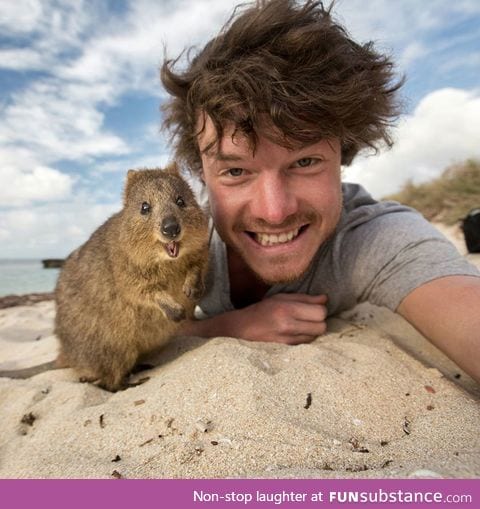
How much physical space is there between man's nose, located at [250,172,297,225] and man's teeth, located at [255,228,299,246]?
0.71 feet

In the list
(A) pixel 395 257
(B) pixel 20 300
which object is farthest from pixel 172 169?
(B) pixel 20 300

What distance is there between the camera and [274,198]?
308 centimetres

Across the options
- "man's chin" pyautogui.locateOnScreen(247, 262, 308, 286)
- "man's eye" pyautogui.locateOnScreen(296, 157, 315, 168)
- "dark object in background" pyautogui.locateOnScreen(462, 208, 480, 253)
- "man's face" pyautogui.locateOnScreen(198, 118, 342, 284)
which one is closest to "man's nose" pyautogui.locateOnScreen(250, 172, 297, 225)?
"man's face" pyautogui.locateOnScreen(198, 118, 342, 284)

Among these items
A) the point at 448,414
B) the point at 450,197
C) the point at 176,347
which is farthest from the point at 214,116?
the point at 450,197

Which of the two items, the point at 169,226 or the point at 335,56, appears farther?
the point at 335,56

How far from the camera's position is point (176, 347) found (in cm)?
370

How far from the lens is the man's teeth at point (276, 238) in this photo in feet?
11.2

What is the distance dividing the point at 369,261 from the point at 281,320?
0.81m

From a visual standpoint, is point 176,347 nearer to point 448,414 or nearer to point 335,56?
point 448,414

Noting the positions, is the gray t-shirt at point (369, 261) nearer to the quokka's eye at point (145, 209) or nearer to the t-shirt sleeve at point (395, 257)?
the t-shirt sleeve at point (395, 257)

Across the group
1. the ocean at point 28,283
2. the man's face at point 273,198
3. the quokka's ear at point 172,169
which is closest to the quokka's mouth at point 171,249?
the man's face at point 273,198
